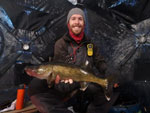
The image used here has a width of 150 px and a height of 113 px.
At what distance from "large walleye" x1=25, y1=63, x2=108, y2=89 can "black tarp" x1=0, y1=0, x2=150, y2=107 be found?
1122 mm

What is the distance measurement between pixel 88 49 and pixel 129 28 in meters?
1.51

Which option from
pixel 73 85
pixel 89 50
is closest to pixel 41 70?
pixel 73 85

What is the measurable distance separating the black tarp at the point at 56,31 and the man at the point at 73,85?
72cm

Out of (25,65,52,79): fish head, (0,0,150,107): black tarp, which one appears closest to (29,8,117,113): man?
(25,65,52,79): fish head

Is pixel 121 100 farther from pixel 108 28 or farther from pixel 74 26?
pixel 74 26

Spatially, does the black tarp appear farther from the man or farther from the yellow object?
the yellow object

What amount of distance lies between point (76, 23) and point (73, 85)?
4.06ft

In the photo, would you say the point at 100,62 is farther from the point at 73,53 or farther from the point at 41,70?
the point at 41,70

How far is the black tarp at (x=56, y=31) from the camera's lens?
285cm

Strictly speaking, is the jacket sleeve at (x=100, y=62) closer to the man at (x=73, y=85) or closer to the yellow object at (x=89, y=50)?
the man at (x=73, y=85)

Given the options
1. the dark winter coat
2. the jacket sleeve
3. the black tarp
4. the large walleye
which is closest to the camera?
the large walleye

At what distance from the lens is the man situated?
207cm

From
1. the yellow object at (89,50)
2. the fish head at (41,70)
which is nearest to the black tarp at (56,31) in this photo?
the yellow object at (89,50)

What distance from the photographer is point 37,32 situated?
305 centimetres
